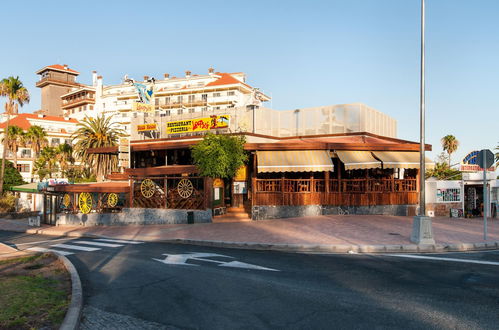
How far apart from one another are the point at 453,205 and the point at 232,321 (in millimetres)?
19841

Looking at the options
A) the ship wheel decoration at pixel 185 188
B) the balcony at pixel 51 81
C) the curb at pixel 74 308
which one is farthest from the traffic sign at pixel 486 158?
the balcony at pixel 51 81

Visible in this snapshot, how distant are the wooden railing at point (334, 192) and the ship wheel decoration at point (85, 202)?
12.0m

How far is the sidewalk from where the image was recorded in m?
12.7

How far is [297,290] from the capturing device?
24.6 feet

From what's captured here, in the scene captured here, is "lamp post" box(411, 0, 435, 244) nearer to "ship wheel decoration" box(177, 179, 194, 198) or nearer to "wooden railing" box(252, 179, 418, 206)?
"wooden railing" box(252, 179, 418, 206)

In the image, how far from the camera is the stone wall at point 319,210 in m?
21.0

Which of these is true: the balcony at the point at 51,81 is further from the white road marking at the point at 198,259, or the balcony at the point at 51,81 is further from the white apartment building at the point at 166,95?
the white road marking at the point at 198,259

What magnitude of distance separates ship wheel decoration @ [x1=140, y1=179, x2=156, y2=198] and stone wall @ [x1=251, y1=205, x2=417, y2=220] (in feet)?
21.4

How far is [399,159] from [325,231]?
8.42 metres

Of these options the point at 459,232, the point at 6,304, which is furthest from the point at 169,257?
the point at 459,232

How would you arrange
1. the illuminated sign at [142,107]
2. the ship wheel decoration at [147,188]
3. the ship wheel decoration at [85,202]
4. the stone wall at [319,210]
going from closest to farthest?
the stone wall at [319,210] → the ship wheel decoration at [147,188] → the ship wheel decoration at [85,202] → the illuminated sign at [142,107]

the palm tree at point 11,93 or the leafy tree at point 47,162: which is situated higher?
the palm tree at point 11,93

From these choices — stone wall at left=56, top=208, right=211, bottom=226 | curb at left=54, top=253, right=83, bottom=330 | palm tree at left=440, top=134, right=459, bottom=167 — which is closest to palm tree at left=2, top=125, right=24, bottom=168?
stone wall at left=56, top=208, right=211, bottom=226

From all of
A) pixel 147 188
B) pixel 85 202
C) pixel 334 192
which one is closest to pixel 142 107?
pixel 85 202
